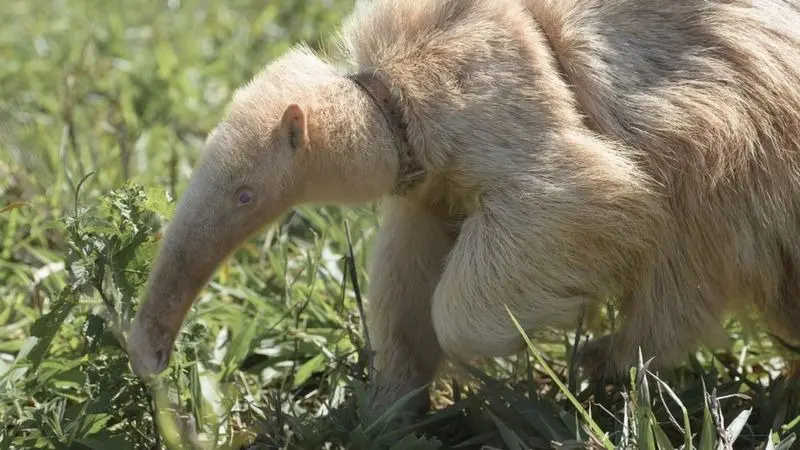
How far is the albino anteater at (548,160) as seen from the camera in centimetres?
396

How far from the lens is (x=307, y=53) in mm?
4410

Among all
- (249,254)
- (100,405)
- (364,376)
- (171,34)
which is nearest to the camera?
(100,405)

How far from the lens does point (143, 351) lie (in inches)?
155

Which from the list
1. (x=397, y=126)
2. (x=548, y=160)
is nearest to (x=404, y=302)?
(x=397, y=126)

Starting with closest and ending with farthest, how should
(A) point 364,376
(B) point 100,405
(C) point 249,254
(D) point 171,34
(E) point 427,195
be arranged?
(B) point 100,405 → (E) point 427,195 → (A) point 364,376 → (C) point 249,254 → (D) point 171,34

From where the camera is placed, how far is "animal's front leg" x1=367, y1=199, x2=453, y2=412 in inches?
179

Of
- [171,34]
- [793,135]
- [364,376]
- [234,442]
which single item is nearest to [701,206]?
[793,135]

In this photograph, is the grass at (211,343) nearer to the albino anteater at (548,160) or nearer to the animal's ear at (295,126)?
the albino anteater at (548,160)

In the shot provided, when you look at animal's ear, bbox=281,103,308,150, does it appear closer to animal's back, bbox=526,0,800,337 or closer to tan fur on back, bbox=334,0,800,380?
tan fur on back, bbox=334,0,800,380

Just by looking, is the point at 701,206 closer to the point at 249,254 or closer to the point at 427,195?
the point at 427,195

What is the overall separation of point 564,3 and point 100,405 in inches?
79.3

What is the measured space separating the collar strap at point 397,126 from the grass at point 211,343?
0.55 meters

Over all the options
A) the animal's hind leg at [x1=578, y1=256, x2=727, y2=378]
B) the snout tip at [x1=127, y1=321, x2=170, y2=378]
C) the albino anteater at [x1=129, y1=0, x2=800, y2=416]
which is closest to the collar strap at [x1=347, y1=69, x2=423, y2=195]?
the albino anteater at [x1=129, y1=0, x2=800, y2=416]

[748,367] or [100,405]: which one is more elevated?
[100,405]
